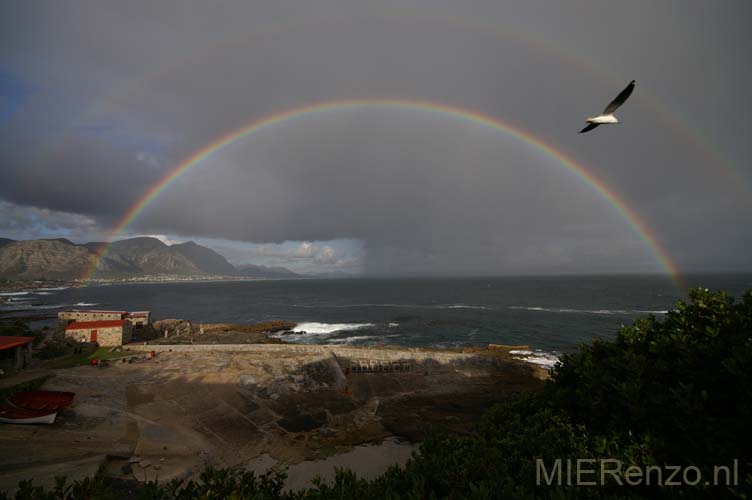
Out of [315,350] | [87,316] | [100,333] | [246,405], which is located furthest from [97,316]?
[246,405]

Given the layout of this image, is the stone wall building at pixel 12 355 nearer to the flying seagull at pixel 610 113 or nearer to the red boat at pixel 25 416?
the red boat at pixel 25 416

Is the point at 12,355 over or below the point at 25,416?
over

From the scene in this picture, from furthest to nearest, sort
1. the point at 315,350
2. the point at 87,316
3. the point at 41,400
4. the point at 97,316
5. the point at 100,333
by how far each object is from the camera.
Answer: the point at 87,316, the point at 97,316, the point at 100,333, the point at 315,350, the point at 41,400

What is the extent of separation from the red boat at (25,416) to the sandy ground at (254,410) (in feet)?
1.05

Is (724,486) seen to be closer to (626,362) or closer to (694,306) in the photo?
(626,362)

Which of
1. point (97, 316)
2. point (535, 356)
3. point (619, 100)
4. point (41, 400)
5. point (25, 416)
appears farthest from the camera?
point (97, 316)

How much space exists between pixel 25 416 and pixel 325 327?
174 feet

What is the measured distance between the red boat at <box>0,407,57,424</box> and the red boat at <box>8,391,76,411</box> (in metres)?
0.47

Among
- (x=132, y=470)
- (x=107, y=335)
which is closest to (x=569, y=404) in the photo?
(x=132, y=470)

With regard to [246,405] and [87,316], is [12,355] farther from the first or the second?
[87,316]

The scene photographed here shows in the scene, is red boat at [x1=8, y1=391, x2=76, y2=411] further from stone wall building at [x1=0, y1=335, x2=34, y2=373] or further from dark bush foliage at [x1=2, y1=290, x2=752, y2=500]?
dark bush foliage at [x1=2, y1=290, x2=752, y2=500]

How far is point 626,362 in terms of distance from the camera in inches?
316

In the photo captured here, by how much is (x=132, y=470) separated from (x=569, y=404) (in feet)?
64.3

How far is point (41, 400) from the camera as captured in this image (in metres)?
18.6
